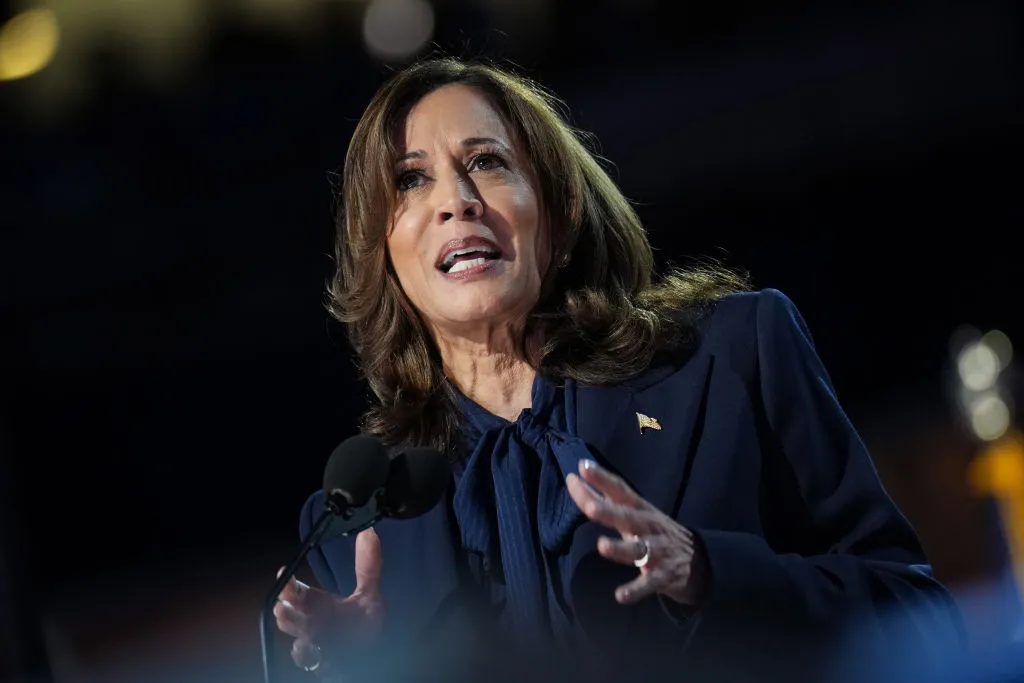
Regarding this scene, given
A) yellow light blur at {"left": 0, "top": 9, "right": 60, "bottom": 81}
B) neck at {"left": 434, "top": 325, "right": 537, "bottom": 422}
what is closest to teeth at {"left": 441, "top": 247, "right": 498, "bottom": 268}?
neck at {"left": 434, "top": 325, "right": 537, "bottom": 422}

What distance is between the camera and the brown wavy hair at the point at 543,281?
196 cm

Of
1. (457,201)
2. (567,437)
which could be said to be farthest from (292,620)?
(457,201)

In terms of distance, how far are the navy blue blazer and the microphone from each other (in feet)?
1.13

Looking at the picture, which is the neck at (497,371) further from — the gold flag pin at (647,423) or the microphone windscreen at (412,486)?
the microphone windscreen at (412,486)

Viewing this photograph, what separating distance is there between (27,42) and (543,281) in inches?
98.2

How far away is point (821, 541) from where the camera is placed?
1794 mm

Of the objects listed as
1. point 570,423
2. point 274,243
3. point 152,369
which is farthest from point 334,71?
point 570,423

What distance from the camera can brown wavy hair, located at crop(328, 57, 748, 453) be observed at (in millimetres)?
1958

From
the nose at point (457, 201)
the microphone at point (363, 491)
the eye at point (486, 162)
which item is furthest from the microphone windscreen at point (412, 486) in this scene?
the eye at point (486, 162)

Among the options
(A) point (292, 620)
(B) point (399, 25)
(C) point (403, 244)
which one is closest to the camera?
(A) point (292, 620)

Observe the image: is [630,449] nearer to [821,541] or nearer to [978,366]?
[821,541]

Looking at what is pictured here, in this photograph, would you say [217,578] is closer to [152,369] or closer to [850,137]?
[152,369]

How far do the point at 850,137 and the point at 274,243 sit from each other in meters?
2.27

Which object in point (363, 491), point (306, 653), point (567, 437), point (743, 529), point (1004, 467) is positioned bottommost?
point (1004, 467)
